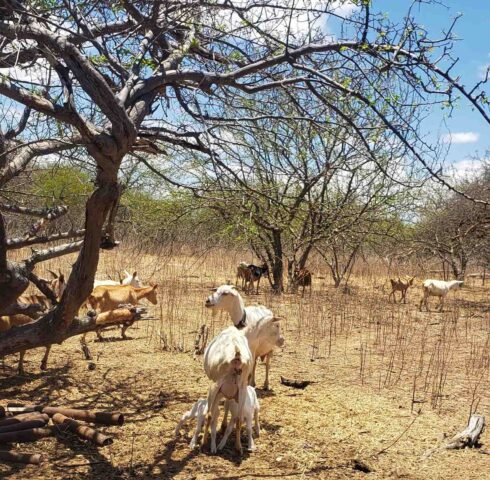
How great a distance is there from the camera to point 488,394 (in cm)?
743

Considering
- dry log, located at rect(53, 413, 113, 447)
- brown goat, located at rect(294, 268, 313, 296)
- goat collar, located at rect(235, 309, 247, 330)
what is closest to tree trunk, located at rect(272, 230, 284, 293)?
brown goat, located at rect(294, 268, 313, 296)

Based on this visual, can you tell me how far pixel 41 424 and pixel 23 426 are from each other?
0.56 feet

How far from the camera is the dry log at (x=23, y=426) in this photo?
521 cm

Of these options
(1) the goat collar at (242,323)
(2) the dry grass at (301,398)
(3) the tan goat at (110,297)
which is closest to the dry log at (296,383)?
(2) the dry grass at (301,398)

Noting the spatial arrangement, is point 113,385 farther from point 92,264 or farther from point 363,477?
point 363,477

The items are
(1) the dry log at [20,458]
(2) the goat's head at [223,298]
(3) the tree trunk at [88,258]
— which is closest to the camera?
(3) the tree trunk at [88,258]

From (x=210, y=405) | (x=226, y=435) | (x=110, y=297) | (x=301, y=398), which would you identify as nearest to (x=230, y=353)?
(x=210, y=405)

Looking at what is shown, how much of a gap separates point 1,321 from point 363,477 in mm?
4287

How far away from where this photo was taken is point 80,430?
A: 5395mm

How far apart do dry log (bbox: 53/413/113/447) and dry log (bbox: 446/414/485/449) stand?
298 cm

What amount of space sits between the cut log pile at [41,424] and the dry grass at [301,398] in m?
0.09

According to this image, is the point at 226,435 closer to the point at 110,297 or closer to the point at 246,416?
the point at 246,416

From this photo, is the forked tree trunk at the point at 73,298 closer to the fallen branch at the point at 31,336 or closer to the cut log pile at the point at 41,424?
the fallen branch at the point at 31,336

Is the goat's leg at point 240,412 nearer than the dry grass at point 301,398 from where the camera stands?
No
